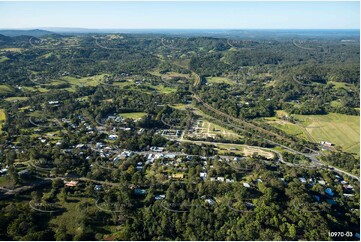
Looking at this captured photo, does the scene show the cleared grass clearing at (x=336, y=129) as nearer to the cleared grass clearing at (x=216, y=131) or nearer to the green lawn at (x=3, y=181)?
the cleared grass clearing at (x=216, y=131)

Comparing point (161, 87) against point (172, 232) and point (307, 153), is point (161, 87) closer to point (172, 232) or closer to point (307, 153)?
point (307, 153)

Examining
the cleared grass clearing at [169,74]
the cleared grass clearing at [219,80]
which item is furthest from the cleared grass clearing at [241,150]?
the cleared grass clearing at [169,74]

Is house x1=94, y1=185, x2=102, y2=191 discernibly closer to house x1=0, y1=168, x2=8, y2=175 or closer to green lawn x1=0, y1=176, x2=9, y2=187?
green lawn x1=0, y1=176, x2=9, y2=187

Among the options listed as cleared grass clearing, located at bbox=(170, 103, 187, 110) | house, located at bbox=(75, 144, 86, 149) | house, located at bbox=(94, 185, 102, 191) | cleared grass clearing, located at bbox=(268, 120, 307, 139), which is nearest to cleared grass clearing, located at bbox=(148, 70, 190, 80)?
cleared grass clearing, located at bbox=(170, 103, 187, 110)

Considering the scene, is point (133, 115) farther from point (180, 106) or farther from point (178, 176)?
point (178, 176)

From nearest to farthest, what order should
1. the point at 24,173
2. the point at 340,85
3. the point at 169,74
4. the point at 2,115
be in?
the point at 24,173
the point at 2,115
the point at 340,85
the point at 169,74

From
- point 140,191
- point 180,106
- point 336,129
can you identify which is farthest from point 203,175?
→ point 336,129

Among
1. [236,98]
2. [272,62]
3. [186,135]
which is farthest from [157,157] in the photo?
[272,62]

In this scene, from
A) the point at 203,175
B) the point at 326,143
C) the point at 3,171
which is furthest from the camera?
the point at 326,143
